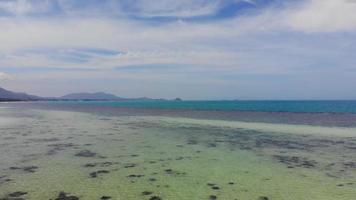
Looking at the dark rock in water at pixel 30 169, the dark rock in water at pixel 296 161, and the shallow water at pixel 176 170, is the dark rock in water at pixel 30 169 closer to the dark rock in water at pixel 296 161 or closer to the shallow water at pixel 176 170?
the shallow water at pixel 176 170

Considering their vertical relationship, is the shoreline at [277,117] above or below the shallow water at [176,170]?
above

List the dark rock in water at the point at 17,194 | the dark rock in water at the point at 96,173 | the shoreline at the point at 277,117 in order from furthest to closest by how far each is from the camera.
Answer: the shoreline at the point at 277,117 → the dark rock in water at the point at 96,173 → the dark rock in water at the point at 17,194

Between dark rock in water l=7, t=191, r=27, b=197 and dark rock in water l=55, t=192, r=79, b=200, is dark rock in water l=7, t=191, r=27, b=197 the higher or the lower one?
the higher one

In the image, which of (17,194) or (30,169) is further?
(30,169)

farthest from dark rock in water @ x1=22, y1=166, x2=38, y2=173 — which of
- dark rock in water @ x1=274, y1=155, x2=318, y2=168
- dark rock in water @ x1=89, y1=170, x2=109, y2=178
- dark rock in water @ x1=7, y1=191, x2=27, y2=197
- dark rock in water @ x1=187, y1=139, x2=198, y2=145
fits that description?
dark rock in water @ x1=274, y1=155, x2=318, y2=168

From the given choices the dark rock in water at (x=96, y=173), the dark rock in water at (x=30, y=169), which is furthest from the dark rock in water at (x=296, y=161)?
the dark rock in water at (x=30, y=169)

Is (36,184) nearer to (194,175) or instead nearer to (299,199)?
(194,175)

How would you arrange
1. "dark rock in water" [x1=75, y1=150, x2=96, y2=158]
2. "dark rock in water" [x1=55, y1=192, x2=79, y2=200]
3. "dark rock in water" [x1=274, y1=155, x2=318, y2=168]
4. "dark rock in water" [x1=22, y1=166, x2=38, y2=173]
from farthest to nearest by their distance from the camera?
"dark rock in water" [x1=75, y1=150, x2=96, y2=158], "dark rock in water" [x1=274, y1=155, x2=318, y2=168], "dark rock in water" [x1=22, y1=166, x2=38, y2=173], "dark rock in water" [x1=55, y1=192, x2=79, y2=200]

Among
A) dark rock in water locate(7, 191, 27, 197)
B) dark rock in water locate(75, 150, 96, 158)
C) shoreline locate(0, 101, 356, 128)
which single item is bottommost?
dark rock in water locate(7, 191, 27, 197)

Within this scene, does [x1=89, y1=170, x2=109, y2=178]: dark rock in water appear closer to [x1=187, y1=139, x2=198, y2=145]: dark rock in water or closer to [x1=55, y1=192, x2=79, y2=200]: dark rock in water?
[x1=55, y1=192, x2=79, y2=200]: dark rock in water

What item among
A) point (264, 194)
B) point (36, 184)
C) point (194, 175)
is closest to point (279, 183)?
point (264, 194)

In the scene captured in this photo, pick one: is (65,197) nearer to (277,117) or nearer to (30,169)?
(30,169)

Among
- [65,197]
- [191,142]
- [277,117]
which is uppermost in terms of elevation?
[277,117]

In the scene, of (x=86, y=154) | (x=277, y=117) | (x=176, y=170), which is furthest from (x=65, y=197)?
(x=277, y=117)
